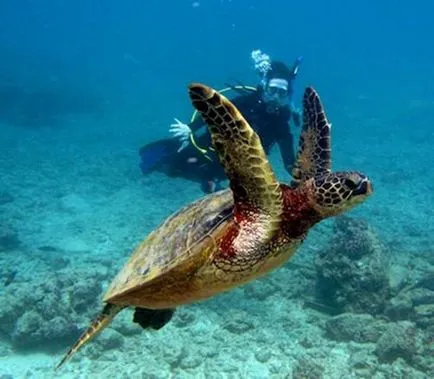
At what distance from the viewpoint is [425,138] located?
2208 centimetres

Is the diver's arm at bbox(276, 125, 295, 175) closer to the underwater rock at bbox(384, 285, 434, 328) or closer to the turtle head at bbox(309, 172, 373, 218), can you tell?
the underwater rock at bbox(384, 285, 434, 328)

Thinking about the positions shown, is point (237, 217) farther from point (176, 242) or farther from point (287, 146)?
point (287, 146)

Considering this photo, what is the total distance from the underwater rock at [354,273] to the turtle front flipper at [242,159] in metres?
4.24

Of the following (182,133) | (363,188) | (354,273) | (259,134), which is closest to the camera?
(363,188)

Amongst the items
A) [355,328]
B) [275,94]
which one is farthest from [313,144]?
[275,94]

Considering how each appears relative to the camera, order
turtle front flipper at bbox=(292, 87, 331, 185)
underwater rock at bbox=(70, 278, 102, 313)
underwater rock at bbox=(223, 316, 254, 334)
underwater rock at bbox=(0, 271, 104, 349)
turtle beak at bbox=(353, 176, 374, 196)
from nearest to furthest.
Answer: turtle beak at bbox=(353, 176, 374, 196), turtle front flipper at bbox=(292, 87, 331, 185), underwater rock at bbox=(0, 271, 104, 349), underwater rock at bbox=(223, 316, 254, 334), underwater rock at bbox=(70, 278, 102, 313)

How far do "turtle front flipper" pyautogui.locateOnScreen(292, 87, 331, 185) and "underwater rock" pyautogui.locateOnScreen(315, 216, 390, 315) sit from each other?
151 inches

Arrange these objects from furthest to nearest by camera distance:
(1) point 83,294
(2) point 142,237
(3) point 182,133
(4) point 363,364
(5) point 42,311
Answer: (2) point 142,237, (3) point 182,133, (1) point 83,294, (5) point 42,311, (4) point 363,364

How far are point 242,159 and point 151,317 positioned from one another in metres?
2.03

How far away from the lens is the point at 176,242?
2.84 meters

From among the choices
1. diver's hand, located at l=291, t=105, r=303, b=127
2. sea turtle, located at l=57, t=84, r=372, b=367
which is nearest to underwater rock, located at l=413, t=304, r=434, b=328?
diver's hand, located at l=291, t=105, r=303, b=127

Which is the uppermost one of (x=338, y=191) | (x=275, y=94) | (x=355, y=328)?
(x=275, y=94)

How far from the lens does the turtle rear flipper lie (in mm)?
3641

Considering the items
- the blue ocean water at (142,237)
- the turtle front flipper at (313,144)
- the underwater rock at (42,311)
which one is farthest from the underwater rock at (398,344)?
the underwater rock at (42,311)
